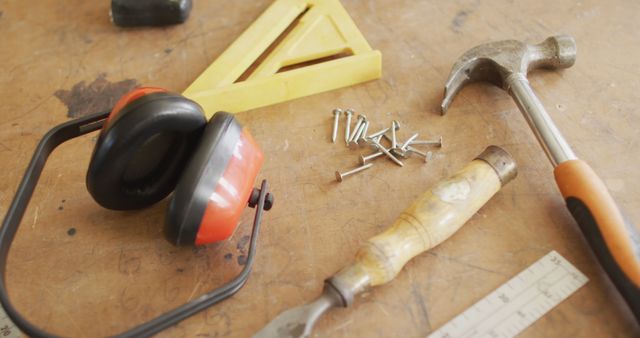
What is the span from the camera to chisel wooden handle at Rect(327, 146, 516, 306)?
70 cm

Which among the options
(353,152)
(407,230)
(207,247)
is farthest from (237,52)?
(407,230)

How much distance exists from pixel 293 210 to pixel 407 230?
21 cm

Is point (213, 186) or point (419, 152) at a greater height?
point (213, 186)

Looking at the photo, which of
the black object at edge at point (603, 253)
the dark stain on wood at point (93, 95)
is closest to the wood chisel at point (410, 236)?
the black object at edge at point (603, 253)

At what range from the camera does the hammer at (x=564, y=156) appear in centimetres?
70

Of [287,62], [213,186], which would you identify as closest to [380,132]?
[287,62]

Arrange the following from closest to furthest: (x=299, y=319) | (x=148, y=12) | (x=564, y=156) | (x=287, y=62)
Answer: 1. (x=299, y=319)
2. (x=564, y=156)
3. (x=287, y=62)
4. (x=148, y=12)

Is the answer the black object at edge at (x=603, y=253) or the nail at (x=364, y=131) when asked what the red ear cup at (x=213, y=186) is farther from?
the black object at edge at (x=603, y=253)

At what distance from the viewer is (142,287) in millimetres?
773

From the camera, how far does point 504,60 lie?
0.97 meters

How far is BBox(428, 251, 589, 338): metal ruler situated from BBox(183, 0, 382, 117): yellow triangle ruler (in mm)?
506

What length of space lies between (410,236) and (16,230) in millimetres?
584

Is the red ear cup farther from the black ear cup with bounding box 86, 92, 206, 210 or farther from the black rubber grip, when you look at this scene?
the black rubber grip

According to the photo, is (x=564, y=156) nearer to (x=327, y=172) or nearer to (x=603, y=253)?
(x=603, y=253)
